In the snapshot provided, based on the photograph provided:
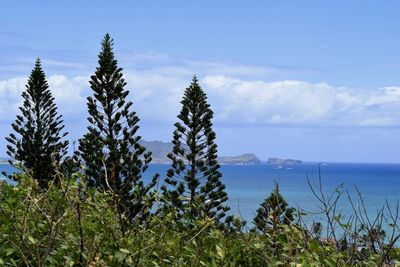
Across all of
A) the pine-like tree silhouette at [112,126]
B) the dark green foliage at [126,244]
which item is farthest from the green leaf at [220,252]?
the pine-like tree silhouette at [112,126]

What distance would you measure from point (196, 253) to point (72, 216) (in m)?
0.89

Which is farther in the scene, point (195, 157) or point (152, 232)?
point (195, 157)

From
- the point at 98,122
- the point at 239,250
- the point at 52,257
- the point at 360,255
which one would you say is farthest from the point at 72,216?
the point at 98,122

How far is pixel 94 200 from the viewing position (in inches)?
179

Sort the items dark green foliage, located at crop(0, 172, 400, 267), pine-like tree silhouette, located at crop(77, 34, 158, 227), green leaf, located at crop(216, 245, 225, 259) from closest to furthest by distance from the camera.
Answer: dark green foliage, located at crop(0, 172, 400, 267) < green leaf, located at crop(216, 245, 225, 259) < pine-like tree silhouette, located at crop(77, 34, 158, 227)

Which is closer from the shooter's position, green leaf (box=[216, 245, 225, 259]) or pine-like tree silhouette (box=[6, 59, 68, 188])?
green leaf (box=[216, 245, 225, 259])

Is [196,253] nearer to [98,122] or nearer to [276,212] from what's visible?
[276,212]

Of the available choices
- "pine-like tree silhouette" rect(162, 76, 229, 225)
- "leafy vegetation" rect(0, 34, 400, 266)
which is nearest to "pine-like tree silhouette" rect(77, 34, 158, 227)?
"pine-like tree silhouette" rect(162, 76, 229, 225)

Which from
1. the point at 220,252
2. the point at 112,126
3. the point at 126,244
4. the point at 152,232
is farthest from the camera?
the point at 112,126

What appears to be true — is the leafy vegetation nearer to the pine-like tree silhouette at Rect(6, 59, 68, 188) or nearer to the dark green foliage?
the dark green foliage

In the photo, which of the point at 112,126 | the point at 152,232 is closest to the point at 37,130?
the point at 112,126

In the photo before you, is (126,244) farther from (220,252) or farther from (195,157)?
(195,157)

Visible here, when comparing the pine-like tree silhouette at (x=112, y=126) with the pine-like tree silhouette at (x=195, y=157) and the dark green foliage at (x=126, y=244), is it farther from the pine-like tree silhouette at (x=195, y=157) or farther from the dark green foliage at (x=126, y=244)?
the dark green foliage at (x=126, y=244)

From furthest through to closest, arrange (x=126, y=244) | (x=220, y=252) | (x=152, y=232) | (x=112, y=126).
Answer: (x=112, y=126) → (x=152, y=232) → (x=220, y=252) → (x=126, y=244)
